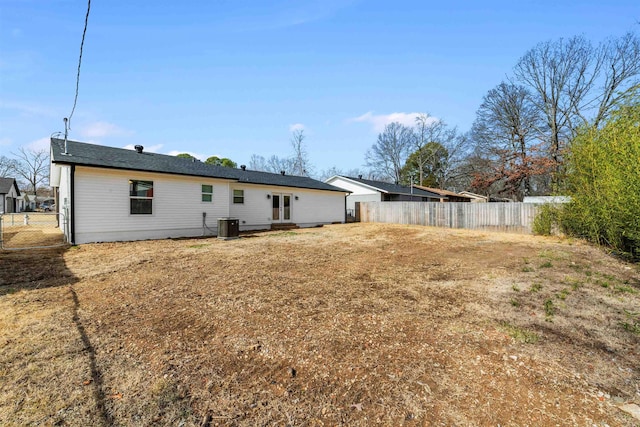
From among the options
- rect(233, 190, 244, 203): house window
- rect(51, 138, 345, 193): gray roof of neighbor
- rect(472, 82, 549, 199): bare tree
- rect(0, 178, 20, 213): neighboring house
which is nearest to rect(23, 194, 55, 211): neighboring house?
Answer: rect(0, 178, 20, 213): neighboring house

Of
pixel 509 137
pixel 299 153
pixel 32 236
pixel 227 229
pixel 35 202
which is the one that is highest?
pixel 299 153

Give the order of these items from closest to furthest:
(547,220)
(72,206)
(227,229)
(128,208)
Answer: (72,206), (128,208), (227,229), (547,220)

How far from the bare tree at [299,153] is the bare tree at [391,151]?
1037 centimetres

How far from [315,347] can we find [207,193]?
35.6ft

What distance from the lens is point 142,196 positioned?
1038cm

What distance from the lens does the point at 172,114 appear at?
1265 centimetres

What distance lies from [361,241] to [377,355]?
8.25 meters

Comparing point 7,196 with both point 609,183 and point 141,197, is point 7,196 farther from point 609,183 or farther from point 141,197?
point 609,183

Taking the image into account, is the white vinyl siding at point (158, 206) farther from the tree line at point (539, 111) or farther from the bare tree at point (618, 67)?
the bare tree at point (618, 67)

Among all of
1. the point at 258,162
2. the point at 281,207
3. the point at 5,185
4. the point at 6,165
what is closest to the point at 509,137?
the point at 281,207

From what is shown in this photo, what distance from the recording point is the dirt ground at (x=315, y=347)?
204cm

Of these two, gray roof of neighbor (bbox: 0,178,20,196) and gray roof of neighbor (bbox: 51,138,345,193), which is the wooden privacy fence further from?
gray roof of neighbor (bbox: 0,178,20,196)

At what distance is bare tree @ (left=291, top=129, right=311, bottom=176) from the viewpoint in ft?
116

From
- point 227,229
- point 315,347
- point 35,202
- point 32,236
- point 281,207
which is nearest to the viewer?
point 315,347
